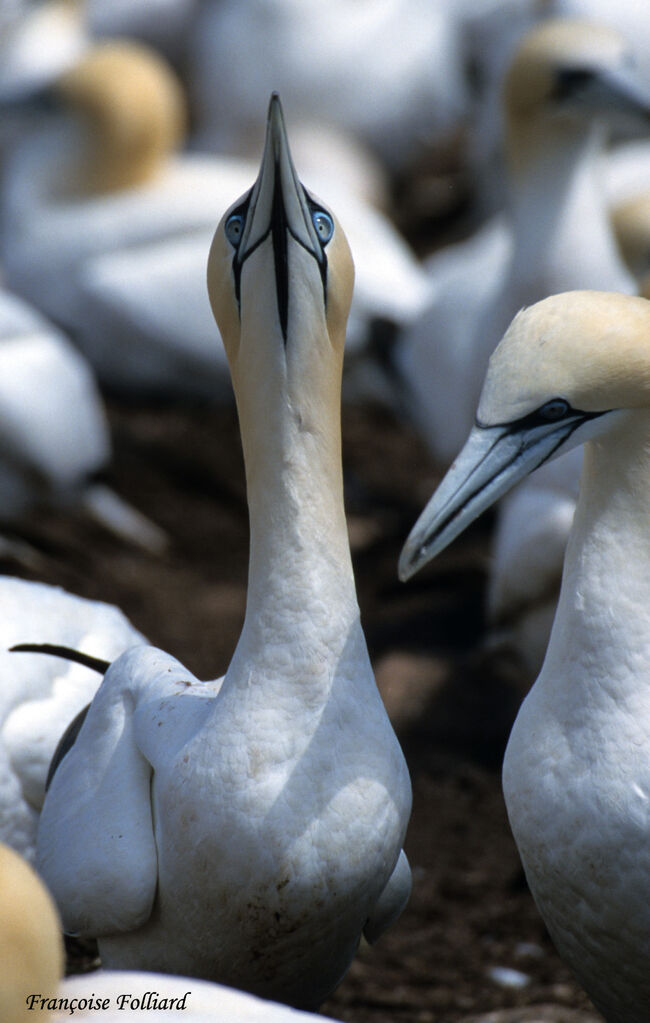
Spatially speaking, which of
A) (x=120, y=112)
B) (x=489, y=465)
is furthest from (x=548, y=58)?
(x=489, y=465)

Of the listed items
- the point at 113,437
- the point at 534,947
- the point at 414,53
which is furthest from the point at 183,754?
the point at 414,53

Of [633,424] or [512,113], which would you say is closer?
[633,424]

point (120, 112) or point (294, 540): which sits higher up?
point (120, 112)

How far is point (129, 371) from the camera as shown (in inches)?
320

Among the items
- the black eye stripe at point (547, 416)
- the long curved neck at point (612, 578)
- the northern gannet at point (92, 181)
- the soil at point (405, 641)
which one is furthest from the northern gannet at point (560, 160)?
the black eye stripe at point (547, 416)

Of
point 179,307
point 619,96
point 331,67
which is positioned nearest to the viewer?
point 619,96

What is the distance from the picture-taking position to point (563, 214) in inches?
225

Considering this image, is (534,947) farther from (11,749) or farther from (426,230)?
(426,230)

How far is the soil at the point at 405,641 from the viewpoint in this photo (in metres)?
3.97

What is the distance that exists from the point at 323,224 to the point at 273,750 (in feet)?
3.10

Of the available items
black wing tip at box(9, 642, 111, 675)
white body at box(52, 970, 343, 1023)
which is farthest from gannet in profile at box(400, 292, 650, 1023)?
black wing tip at box(9, 642, 111, 675)

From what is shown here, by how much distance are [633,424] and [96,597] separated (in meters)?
4.04

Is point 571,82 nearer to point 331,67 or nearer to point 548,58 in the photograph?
point 548,58

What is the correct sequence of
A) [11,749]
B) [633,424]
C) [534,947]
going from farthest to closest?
[534,947] → [11,749] → [633,424]
